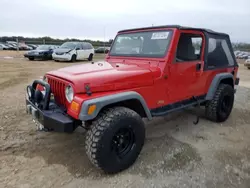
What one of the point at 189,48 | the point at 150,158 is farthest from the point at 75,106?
the point at 189,48

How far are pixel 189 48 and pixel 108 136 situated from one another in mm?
2146

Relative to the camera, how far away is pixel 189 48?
371 cm

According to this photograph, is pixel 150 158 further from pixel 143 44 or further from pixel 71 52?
pixel 71 52

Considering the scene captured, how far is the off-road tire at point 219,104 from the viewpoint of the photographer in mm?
4277

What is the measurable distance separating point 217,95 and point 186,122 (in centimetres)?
81

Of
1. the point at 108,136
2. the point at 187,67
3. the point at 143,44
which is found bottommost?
the point at 108,136

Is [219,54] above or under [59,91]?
above

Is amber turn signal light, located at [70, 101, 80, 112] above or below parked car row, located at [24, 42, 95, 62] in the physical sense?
below

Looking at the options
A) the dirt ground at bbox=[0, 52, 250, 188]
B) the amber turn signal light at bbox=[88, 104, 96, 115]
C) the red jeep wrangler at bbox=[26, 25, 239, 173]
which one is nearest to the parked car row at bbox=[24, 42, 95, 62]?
the dirt ground at bbox=[0, 52, 250, 188]

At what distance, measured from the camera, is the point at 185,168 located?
2898 mm

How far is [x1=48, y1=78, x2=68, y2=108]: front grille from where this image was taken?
109 inches

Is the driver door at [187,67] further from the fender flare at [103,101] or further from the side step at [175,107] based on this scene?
the fender flare at [103,101]

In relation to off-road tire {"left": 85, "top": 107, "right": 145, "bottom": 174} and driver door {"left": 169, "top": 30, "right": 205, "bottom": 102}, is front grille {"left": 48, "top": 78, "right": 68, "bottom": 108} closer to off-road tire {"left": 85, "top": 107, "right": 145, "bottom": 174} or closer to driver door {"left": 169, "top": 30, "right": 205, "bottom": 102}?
off-road tire {"left": 85, "top": 107, "right": 145, "bottom": 174}

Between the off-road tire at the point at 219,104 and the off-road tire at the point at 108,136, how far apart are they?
6.89ft
